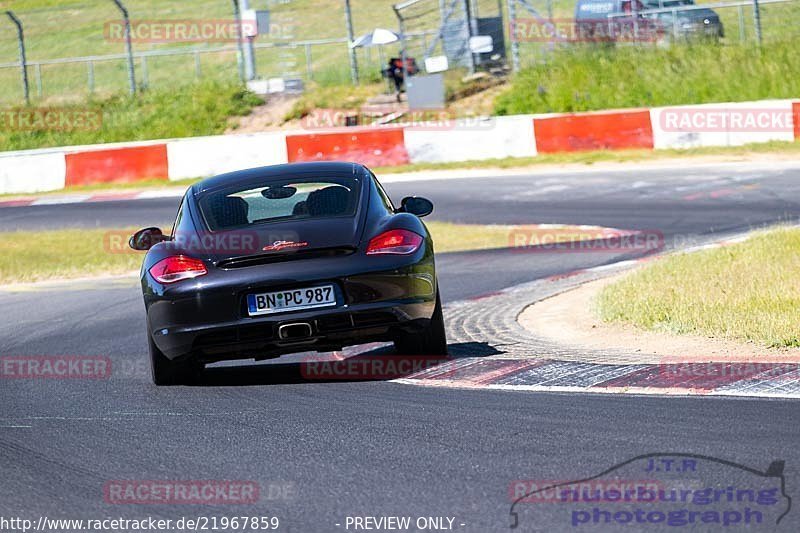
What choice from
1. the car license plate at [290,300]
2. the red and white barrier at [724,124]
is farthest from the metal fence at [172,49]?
the car license plate at [290,300]

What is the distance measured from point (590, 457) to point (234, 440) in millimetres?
1692

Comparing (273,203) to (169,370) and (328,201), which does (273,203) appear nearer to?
(328,201)

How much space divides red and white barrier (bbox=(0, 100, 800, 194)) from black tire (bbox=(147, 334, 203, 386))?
16.8m

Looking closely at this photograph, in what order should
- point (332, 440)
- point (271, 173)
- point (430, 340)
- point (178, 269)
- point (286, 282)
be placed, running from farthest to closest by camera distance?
1. point (271, 173)
2. point (430, 340)
3. point (178, 269)
4. point (286, 282)
5. point (332, 440)

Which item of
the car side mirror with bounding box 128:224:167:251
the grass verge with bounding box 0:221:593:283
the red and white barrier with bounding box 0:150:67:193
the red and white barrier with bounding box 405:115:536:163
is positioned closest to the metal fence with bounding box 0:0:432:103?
the red and white barrier with bounding box 0:150:67:193

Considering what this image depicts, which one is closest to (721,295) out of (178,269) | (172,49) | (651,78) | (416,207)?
(416,207)

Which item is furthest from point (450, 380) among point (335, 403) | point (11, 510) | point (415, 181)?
point (415, 181)

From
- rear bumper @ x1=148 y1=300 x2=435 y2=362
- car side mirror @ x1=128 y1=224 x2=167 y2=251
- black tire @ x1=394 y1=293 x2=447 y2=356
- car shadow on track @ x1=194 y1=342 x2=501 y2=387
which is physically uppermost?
car side mirror @ x1=128 y1=224 x2=167 y2=251

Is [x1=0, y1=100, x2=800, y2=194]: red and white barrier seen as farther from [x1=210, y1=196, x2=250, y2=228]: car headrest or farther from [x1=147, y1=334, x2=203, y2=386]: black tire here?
[x1=147, y1=334, x2=203, y2=386]: black tire

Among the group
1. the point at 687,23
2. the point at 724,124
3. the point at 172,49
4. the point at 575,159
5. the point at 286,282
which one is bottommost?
the point at 575,159

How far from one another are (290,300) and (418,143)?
18284 mm

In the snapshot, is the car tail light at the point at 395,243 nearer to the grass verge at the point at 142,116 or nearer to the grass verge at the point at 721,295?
the grass verge at the point at 721,295

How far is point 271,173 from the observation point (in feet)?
28.0

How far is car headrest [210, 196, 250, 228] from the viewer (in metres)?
8.02
